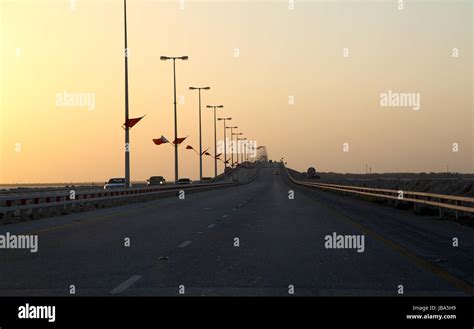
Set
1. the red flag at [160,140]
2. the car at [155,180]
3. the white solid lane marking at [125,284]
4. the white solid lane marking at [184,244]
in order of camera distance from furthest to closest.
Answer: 1. the car at [155,180]
2. the red flag at [160,140]
3. the white solid lane marking at [184,244]
4. the white solid lane marking at [125,284]

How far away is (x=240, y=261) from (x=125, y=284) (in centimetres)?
349

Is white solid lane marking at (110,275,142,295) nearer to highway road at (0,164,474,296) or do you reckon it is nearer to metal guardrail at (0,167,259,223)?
highway road at (0,164,474,296)

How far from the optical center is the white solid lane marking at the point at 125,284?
11.2 meters

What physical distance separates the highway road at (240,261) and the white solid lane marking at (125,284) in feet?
0.06

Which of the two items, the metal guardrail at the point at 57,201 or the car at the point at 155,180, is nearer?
the metal guardrail at the point at 57,201

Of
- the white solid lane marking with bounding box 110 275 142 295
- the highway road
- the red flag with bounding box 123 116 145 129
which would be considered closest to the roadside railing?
the highway road

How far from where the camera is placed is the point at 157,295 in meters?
10.8

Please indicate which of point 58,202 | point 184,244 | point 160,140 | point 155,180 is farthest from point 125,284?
→ point 155,180

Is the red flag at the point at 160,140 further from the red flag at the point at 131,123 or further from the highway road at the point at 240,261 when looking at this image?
the highway road at the point at 240,261

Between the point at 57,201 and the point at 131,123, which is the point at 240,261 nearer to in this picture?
the point at 57,201

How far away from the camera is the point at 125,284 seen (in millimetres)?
11891

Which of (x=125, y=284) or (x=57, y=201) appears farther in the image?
(x=57, y=201)

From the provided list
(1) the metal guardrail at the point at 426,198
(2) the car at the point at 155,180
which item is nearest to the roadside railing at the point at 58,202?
(1) the metal guardrail at the point at 426,198
